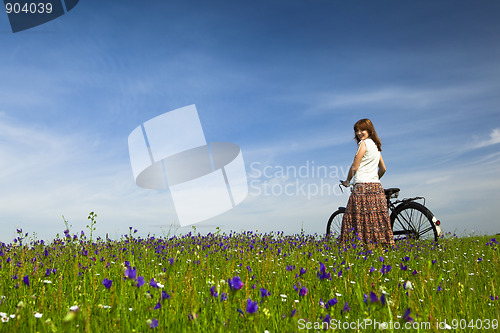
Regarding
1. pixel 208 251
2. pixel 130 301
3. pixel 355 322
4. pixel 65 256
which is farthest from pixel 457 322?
pixel 65 256

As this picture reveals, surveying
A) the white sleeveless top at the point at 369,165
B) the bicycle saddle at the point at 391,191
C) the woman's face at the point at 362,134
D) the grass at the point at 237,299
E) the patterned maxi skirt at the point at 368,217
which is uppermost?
the woman's face at the point at 362,134

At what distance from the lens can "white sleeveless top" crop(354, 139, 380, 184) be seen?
7.89m

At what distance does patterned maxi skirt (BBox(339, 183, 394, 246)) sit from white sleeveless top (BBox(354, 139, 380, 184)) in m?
0.12

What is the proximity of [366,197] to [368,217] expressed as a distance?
44 centimetres

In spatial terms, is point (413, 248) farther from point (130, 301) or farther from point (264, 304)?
point (130, 301)

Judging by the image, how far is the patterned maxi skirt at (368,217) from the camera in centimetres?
820

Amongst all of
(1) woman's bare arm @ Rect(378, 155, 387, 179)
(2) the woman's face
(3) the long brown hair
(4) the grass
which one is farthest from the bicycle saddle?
(4) the grass

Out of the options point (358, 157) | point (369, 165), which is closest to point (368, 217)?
point (369, 165)

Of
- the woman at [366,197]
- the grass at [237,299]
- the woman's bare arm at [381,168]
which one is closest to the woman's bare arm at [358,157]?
the woman at [366,197]

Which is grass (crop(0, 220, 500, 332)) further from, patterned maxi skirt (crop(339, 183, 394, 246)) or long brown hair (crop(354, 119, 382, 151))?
long brown hair (crop(354, 119, 382, 151))

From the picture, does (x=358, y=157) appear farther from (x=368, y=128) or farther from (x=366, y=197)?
(x=366, y=197)

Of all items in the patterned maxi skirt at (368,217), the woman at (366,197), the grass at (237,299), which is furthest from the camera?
the patterned maxi skirt at (368,217)

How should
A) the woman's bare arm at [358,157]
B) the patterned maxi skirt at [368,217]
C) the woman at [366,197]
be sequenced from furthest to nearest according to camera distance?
the patterned maxi skirt at [368,217] < the woman at [366,197] < the woman's bare arm at [358,157]

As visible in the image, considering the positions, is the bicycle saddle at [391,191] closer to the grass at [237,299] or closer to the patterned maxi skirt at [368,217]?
the patterned maxi skirt at [368,217]
